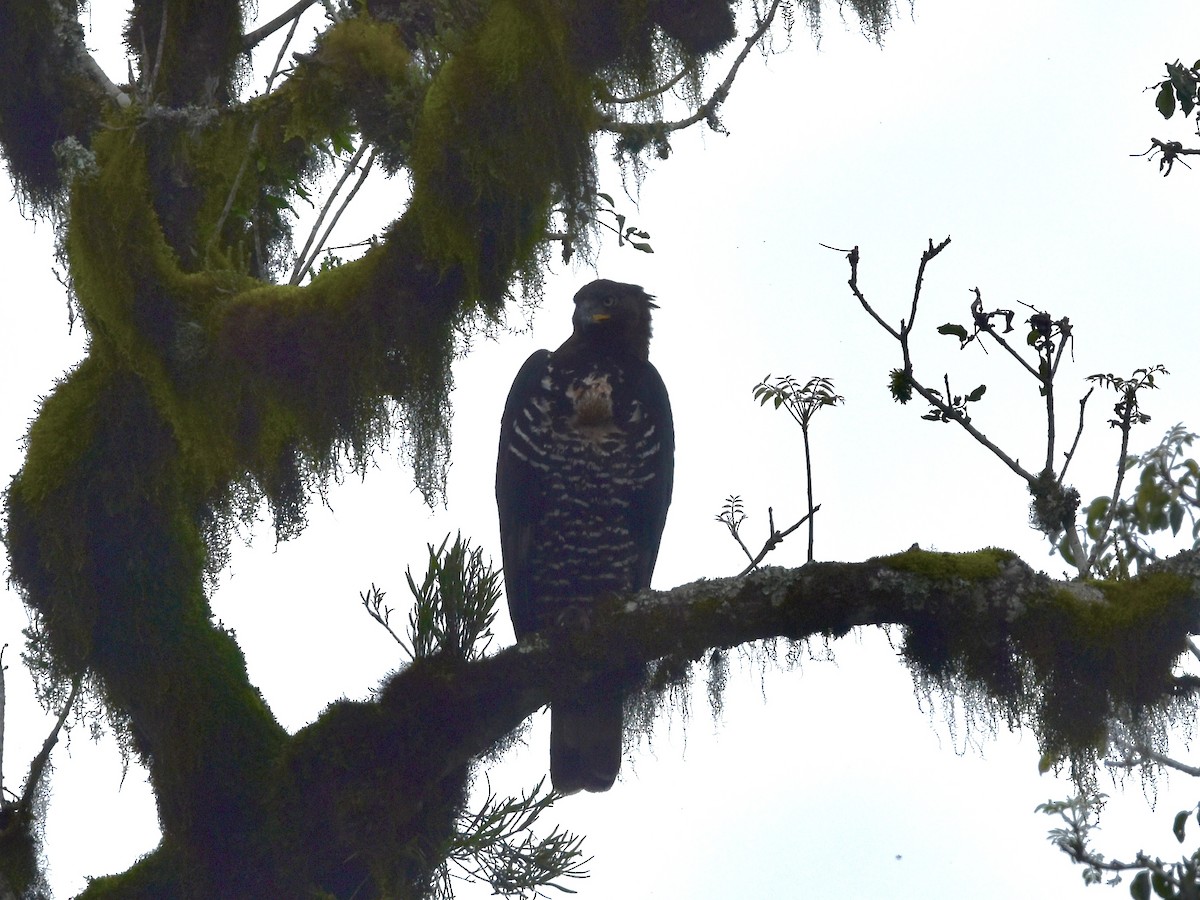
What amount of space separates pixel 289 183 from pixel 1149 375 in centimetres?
301

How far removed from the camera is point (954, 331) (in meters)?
4.17

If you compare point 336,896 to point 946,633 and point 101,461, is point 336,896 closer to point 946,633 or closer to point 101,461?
point 101,461

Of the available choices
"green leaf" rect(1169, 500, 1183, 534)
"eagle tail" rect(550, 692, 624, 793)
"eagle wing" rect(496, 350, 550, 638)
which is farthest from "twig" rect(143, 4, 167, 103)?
"green leaf" rect(1169, 500, 1183, 534)

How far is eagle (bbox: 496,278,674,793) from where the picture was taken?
16.0 feet

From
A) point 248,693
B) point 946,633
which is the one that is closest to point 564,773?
point 248,693

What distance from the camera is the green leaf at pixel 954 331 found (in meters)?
4.18

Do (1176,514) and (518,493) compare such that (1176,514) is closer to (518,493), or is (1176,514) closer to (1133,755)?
(1133,755)

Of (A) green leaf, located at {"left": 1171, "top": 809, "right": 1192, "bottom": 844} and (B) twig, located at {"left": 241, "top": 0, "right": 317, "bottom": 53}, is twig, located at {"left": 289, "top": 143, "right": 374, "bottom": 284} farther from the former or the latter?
(A) green leaf, located at {"left": 1171, "top": 809, "right": 1192, "bottom": 844}

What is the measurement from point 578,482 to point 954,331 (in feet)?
4.82

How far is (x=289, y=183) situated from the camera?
4.80 meters

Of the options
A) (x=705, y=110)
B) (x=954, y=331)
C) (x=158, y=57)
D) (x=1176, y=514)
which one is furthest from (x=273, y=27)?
(x=1176, y=514)

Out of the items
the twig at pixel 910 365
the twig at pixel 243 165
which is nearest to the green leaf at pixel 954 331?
the twig at pixel 910 365

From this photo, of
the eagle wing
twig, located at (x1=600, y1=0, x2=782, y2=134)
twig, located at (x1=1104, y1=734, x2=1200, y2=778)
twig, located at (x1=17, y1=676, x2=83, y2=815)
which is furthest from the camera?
the eagle wing

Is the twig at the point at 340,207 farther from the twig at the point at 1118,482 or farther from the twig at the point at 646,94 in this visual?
the twig at the point at 1118,482
